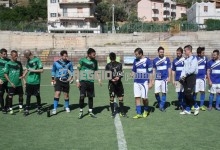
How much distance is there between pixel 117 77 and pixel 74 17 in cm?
5518

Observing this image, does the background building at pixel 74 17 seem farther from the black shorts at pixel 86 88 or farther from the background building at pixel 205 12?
the black shorts at pixel 86 88

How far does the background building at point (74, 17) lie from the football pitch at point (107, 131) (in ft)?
169

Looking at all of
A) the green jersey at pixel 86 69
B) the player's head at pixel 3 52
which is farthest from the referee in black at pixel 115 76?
the player's head at pixel 3 52

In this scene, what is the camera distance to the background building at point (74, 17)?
61.5 meters

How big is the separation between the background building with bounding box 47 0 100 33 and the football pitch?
51.4m

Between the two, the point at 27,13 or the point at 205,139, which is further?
the point at 27,13

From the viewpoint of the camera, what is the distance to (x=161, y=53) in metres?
9.87

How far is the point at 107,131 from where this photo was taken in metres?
7.43

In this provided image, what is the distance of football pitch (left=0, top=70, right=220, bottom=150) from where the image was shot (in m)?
6.28

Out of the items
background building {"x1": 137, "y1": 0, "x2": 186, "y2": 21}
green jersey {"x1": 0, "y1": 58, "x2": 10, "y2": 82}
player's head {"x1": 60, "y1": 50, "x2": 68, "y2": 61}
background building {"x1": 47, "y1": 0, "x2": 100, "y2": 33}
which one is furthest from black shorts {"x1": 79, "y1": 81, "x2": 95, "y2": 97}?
background building {"x1": 137, "y1": 0, "x2": 186, "y2": 21}

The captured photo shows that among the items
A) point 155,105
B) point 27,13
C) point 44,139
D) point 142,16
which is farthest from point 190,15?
point 44,139

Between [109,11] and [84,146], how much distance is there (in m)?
77.7

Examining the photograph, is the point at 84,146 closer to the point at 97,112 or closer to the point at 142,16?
the point at 97,112

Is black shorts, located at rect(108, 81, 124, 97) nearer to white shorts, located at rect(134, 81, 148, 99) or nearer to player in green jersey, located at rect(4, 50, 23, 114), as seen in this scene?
white shorts, located at rect(134, 81, 148, 99)
